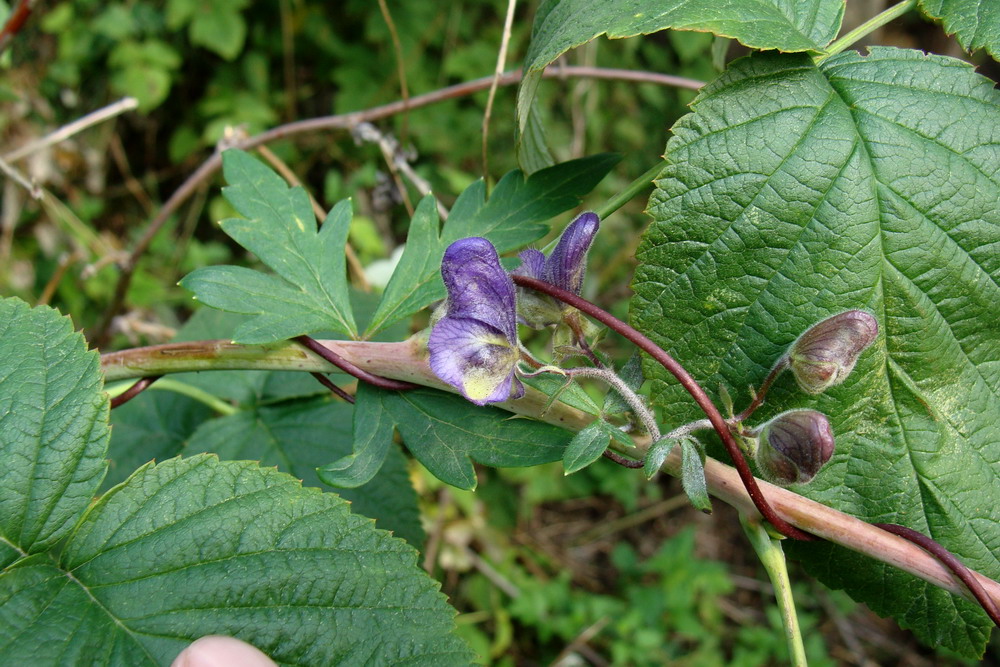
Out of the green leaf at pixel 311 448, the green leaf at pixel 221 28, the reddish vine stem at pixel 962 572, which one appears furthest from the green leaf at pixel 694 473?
Result: the green leaf at pixel 221 28

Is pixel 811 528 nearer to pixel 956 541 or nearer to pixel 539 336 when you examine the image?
pixel 956 541

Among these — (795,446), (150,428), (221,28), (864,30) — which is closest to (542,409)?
(795,446)

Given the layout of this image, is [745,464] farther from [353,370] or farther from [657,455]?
[353,370]

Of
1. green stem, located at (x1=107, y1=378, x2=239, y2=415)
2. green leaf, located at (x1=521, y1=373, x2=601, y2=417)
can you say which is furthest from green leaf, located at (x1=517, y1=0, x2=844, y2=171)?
green stem, located at (x1=107, y1=378, x2=239, y2=415)

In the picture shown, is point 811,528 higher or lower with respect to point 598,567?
higher

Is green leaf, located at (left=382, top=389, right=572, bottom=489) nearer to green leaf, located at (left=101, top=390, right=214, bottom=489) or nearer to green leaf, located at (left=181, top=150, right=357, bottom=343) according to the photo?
green leaf, located at (left=181, top=150, right=357, bottom=343)

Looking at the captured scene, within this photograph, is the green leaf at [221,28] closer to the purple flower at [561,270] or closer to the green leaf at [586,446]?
the purple flower at [561,270]

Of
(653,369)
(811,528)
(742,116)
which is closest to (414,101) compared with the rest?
(742,116)
